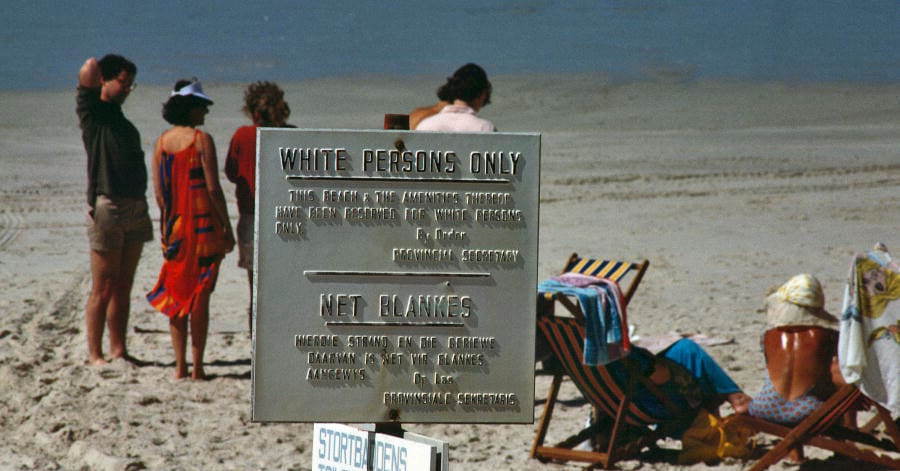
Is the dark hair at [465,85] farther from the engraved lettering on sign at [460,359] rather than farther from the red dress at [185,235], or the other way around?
the engraved lettering on sign at [460,359]

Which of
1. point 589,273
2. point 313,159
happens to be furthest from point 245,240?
point 313,159

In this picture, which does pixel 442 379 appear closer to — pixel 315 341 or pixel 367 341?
pixel 367 341

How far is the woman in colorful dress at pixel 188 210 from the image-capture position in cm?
625

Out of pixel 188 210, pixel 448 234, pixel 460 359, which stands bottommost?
pixel 460 359

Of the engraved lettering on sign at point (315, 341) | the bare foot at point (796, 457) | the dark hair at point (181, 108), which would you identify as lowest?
the bare foot at point (796, 457)

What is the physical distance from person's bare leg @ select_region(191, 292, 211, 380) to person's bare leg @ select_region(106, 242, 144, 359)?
52 centimetres

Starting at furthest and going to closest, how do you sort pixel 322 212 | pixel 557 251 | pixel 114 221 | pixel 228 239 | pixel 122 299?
pixel 557 251 < pixel 122 299 < pixel 114 221 < pixel 228 239 < pixel 322 212

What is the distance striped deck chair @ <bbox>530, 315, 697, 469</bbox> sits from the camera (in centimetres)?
523

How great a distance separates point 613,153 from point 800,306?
15.6 metres

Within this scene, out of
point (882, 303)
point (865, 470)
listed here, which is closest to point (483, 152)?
point (882, 303)

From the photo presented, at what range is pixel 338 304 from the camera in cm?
336

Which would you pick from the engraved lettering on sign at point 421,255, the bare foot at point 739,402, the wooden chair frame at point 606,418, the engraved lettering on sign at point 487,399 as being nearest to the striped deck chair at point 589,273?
the wooden chair frame at point 606,418

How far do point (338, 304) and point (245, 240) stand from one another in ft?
10.9

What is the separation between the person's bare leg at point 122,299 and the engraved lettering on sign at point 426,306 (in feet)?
12.5
